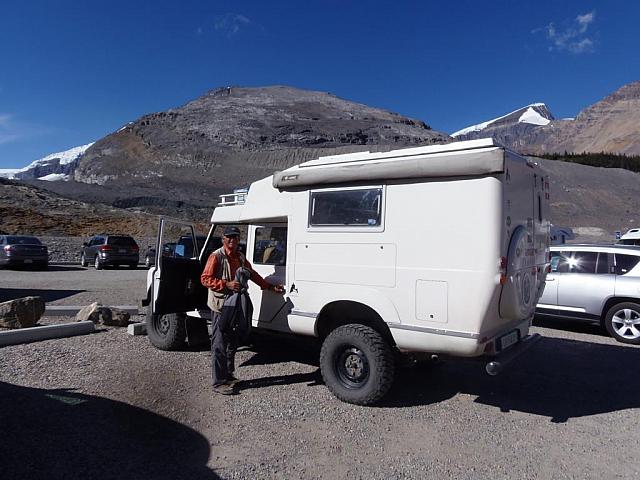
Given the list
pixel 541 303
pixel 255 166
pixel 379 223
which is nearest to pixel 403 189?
pixel 379 223

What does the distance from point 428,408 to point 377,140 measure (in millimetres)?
91498

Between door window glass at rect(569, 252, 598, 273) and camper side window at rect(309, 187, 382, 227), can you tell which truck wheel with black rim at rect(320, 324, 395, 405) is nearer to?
camper side window at rect(309, 187, 382, 227)

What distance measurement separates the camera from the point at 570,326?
10211mm

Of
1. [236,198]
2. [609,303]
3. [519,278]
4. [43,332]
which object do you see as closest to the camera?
[519,278]

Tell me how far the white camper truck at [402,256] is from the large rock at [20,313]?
4.53 metres

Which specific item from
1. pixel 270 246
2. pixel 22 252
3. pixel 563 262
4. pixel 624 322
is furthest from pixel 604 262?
pixel 22 252

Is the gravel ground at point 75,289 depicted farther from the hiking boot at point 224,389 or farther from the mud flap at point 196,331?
the hiking boot at point 224,389

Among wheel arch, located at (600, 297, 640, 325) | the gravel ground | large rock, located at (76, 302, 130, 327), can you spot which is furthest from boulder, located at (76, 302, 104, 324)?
wheel arch, located at (600, 297, 640, 325)

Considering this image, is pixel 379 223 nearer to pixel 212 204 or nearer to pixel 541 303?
pixel 541 303

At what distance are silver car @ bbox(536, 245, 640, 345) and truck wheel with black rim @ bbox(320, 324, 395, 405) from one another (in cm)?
516

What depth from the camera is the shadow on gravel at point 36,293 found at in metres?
12.6

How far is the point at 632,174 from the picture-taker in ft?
251

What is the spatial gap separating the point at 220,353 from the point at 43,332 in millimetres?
3781

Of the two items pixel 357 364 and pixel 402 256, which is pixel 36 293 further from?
pixel 402 256
